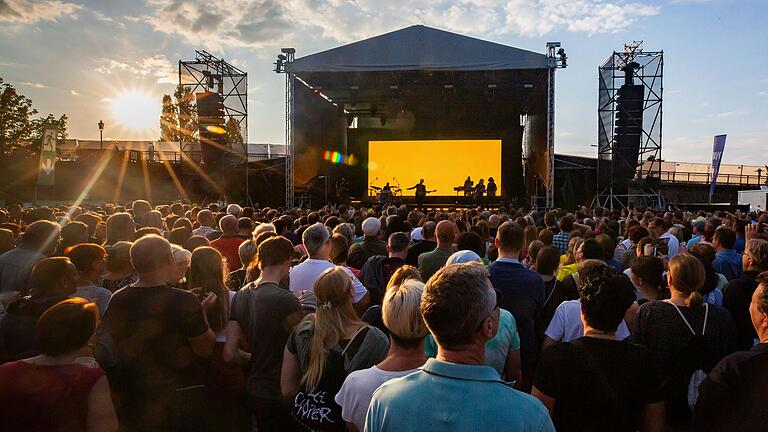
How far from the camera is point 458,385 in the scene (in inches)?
52.0

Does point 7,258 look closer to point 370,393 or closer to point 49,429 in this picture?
point 49,429

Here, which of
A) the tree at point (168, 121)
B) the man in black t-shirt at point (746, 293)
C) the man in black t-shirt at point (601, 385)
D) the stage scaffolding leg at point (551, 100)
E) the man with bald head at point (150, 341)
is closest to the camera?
the man in black t-shirt at point (601, 385)

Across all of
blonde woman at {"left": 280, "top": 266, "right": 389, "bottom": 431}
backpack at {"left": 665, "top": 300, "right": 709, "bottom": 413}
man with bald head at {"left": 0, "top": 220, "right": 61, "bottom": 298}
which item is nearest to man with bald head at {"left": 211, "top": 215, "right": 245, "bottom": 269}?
man with bald head at {"left": 0, "top": 220, "right": 61, "bottom": 298}

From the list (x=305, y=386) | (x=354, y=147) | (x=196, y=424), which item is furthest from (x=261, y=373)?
(x=354, y=147)

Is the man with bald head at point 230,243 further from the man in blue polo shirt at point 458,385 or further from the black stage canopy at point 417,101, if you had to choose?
the black stage canopy at point 417,101

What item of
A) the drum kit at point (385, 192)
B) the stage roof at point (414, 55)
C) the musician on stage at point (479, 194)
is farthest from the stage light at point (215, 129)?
the musician on stage at point (479, 194)

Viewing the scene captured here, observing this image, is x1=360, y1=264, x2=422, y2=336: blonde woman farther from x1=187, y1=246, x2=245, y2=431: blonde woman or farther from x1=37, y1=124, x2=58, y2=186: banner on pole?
x1=37, y1=124, x2=58, y2=186: banner on pole

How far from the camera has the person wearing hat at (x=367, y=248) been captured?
5.02 m

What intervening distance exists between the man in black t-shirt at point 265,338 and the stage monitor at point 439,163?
62.4 ft

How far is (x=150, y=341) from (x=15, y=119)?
3112 cm

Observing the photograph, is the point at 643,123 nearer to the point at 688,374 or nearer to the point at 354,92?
→ the point at 354,92

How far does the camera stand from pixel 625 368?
1.93m

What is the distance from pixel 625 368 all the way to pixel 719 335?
47.4 inches

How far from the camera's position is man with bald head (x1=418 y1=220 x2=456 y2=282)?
4.29m
